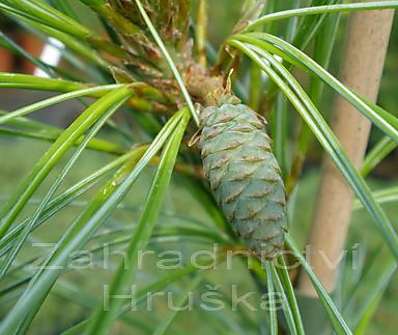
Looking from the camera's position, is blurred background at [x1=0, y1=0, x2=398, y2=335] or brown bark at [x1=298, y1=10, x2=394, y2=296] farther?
blurred background at [x1=0, y1=0, x2=398, y2=335]

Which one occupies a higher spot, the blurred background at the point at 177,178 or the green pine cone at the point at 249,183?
the green pine cone at the point at 249,183

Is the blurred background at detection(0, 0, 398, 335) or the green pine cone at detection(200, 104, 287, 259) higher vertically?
the green pine cone at detection(200, 104, 287, 259)

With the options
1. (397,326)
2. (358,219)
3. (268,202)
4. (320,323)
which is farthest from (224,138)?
(358,219)

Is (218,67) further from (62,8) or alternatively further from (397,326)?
(397,326)

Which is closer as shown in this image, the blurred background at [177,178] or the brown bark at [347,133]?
the brown bark at [347,133]
